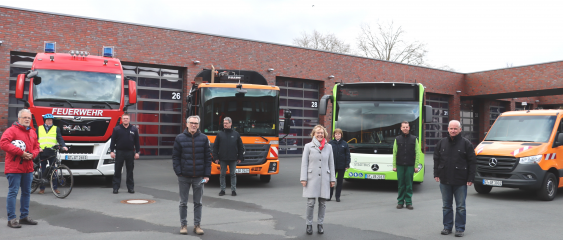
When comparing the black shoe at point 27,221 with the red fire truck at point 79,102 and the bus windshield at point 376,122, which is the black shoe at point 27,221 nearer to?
the red fire truck at point 79,102

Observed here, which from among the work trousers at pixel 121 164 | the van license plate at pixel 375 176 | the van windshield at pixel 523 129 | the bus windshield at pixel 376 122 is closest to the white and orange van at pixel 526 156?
the van windshield at pixel 523 129

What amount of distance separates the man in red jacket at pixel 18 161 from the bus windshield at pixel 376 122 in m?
7.04

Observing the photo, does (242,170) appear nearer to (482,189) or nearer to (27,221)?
(27,221)

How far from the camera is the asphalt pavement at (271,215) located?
649 centimetres

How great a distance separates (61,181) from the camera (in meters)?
9.50

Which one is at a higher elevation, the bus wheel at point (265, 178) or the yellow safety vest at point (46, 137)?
the yellow safety vest at point (46, 137)

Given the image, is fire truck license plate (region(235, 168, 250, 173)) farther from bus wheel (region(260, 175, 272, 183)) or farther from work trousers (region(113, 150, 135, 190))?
work trousers (region(113, 150, 135, 190))

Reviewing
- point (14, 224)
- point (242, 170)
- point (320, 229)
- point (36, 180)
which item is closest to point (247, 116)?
point (242, 170)

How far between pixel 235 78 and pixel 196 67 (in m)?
9.29

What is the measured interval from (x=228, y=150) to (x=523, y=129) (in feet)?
23.4

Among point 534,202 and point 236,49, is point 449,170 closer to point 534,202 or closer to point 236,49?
point 534,202

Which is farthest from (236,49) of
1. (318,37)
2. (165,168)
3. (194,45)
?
(318,37)

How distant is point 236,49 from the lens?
2300 centimetres

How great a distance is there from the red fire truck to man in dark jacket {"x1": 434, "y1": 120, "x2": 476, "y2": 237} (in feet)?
25.7
